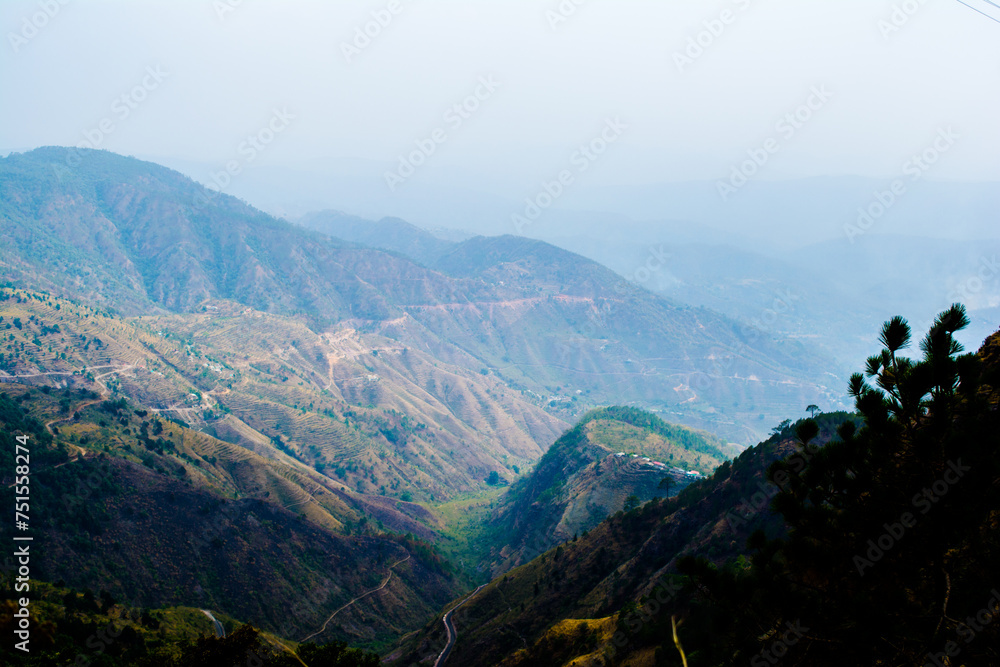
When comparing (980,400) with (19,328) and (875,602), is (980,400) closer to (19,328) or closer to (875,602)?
(875,602)

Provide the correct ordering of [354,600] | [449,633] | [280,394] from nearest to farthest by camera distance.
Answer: [449,633] < [354,600] < [280,394]

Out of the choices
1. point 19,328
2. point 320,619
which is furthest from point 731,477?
point 19,328

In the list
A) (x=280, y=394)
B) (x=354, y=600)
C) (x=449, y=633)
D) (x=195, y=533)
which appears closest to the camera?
(x=449, y=633)

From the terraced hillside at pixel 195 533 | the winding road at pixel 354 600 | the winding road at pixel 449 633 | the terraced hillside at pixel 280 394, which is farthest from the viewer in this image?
the terraced hillside at pixel 280 394

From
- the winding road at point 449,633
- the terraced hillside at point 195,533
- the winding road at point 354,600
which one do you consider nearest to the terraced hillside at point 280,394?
the terraced hillside at point 195,533

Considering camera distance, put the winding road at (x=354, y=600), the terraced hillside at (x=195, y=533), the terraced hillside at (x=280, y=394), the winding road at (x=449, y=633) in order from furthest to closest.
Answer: the terraced hillside at (x=280, y=394), the winding road at (x=354, y=600), the terraced hillside at (x=195, y=533), the winding road at (x=449, y=633)

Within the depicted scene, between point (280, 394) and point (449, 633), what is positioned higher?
point (449, 633)

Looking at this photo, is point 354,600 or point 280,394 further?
point 280,394

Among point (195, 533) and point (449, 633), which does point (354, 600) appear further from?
point (449, 633)

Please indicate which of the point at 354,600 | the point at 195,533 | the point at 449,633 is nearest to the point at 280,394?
the point at 195,533

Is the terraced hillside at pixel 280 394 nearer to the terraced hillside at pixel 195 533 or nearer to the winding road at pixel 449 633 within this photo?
the terraced hillside at pixel 195 533

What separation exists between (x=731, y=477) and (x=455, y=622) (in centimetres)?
3044

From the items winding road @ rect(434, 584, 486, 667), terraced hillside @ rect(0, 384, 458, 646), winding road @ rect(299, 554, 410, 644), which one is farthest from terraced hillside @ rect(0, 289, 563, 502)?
winding road @ rect(434, 584, 486, 667)

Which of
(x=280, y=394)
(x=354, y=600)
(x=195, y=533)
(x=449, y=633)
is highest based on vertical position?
(x=449, y=633)
